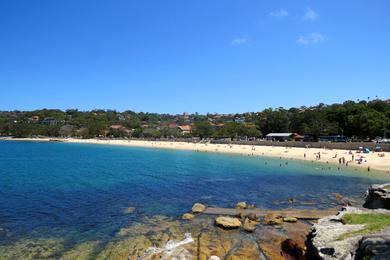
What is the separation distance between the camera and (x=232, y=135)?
135 metres

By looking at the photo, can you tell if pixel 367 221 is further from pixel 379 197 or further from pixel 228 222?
pixel 228 222

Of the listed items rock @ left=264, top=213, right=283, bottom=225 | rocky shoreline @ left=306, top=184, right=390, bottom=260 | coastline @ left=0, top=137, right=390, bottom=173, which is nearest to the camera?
rocky shoreline @ left=306, top=184, right=390, bottom=260

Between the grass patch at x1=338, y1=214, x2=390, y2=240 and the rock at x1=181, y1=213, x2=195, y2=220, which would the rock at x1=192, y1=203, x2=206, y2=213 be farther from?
the grass patch at x1=338, y1=214, x2=390, y2=240

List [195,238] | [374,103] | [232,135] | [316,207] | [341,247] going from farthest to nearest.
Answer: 1. [232,135]
2. [374,103]
3. [316,207]
4. [195,238]
5. [341,247]

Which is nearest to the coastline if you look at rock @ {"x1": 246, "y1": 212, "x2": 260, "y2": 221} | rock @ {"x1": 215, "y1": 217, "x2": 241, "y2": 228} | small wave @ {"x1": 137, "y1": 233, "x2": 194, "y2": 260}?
rock @ {"x1": 246, "y1": 212, "x2": 260, "y2": 221}

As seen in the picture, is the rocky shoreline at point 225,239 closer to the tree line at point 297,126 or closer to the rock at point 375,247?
the rock at point 375,247

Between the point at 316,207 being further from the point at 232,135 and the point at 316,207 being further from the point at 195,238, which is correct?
Answer: the point at 232,135

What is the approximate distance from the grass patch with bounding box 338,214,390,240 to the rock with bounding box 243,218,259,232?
5.94m

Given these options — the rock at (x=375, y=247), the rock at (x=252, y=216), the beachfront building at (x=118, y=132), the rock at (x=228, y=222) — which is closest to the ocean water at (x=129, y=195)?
the rock at (x=228, y=222)

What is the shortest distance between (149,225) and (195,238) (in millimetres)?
4020

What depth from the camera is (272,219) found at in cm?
2295

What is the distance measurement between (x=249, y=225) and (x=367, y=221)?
792cm

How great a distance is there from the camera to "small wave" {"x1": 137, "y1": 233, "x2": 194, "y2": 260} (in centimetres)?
1573

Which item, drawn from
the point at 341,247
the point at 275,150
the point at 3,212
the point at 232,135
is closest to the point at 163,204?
the point at 3,212
